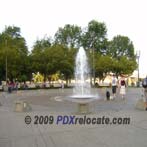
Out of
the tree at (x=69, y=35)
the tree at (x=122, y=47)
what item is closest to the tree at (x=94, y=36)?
the tree at (x=69, y=35)

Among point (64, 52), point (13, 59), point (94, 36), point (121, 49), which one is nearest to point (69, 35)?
point (94, 36)

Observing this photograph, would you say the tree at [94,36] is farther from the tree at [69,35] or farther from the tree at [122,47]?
the tree at [122,47]

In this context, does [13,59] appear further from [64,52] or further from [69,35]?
[69,35]

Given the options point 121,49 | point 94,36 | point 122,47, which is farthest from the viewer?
point 121,49

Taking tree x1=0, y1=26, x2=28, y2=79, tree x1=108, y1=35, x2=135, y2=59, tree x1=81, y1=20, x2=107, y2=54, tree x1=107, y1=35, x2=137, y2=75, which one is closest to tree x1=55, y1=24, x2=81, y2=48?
tree x1=81, y1=20, x2=107, y2=54

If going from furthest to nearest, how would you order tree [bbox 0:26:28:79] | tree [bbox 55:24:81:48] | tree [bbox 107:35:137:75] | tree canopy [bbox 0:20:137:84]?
tree [bbox 107:35:137:75], tree [bbox 55:24:81:48], tree canopy [bbox 0:20:137:84], tree [bbox 0:26:28:79]

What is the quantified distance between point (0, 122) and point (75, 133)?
4849mm

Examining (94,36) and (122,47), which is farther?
(122,47)

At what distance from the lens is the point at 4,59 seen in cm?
7944

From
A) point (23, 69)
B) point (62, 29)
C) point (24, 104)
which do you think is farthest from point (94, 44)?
point (24, 104)

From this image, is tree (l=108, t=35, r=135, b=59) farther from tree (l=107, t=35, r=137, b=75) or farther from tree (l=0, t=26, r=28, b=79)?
tree (l=0, t=26, r=28, b=79)

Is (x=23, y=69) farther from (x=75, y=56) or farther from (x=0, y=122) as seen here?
(x=0, y=122)

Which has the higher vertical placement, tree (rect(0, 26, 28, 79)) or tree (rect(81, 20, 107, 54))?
tree (rect(81, 20, 107, 54))

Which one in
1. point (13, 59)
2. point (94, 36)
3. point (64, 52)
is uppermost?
point (94, 36)
